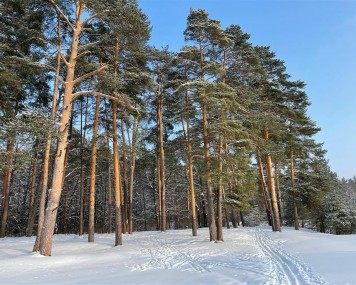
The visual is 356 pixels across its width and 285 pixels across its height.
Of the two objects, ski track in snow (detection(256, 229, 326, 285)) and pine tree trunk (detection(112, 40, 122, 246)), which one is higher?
pine tree trunk (detection(112, 40, 122, 246))

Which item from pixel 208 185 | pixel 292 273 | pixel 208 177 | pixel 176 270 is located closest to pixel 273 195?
pixel 208 185

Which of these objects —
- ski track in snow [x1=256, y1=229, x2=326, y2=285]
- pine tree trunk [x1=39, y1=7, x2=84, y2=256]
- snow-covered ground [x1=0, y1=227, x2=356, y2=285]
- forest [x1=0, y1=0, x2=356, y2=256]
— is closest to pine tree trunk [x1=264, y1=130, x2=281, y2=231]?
forest [x1=0, y1=0, x2=356, y2=256]

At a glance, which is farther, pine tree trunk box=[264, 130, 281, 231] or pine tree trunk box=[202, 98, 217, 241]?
pine tree trunk box=[264, 130, 281, 231]

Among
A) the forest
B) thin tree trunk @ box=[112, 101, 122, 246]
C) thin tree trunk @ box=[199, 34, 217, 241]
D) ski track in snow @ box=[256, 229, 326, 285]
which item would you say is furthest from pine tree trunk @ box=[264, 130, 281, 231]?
ski track in snow @ box=[256, 229, 326, 285]

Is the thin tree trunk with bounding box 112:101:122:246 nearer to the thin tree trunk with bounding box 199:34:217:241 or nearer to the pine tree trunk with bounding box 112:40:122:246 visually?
the pine tree trunk with bounding box 112:40:122:246

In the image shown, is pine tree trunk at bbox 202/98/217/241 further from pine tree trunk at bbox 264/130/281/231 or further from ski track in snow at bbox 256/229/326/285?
pine tree trunk at bbox 264/130/281/231

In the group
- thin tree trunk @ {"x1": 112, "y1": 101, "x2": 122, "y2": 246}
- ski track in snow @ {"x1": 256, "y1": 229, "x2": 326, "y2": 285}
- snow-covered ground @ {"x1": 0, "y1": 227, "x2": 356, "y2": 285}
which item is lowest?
ski track in snow @ {"x1": 256, "y1": 229, "x2": 326, "y2": 285}

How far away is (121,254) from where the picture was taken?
Answer: 11.3 meters

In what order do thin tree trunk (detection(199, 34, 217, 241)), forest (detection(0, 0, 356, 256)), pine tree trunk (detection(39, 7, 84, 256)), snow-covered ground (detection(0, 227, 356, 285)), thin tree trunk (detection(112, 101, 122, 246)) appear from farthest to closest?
thin tree trunk (detection(199, 34, 217, 241)) < thin tree trunk (detection(112, 101, 122, 246)) < forest (detection(0, 0, 356, 256)) < pine tree trunk (detection(39, 7, 84, 256)) < snow-covered ground (detection(0, 227, 356, 285))

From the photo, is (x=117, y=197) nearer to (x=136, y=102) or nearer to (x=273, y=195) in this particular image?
(x=136, y=102)

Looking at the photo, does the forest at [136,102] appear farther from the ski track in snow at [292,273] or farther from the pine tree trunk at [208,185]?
the ski track in snow at [292,273]

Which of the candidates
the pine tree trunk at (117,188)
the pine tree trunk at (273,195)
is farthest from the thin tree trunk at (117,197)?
the pine tree trunk at (273,195)

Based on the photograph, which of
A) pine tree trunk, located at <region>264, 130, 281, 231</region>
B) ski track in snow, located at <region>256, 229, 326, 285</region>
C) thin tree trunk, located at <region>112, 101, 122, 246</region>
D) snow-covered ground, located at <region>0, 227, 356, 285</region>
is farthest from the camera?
pine tree trunk, located at <region>264, 130, 281, 231</region>

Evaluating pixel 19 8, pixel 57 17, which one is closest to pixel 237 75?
pixel 57 17
